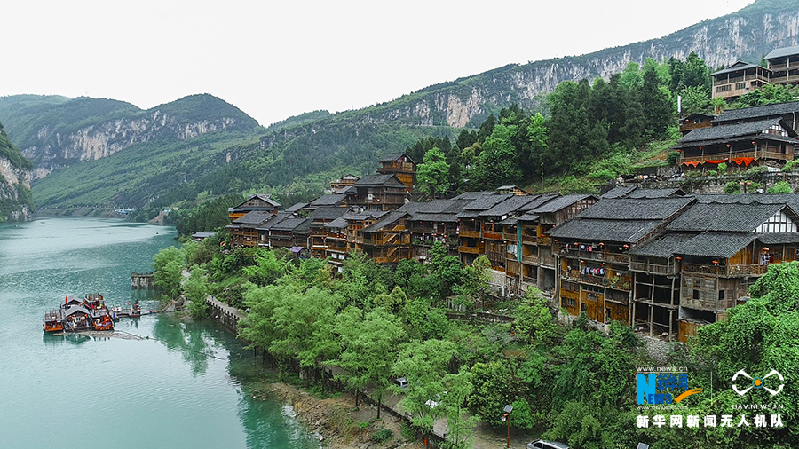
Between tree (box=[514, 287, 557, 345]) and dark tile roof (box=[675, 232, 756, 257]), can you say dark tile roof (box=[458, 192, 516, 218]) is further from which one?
dark tile roof (box=[675, 232, 756, 257])

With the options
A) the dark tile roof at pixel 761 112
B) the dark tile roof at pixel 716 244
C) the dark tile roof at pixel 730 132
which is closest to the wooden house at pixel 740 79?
the dark tile roof at pixel 761 112

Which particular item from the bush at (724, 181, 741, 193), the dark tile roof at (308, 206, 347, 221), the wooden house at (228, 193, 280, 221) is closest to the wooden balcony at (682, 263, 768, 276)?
the bush at (724, 181, 741, 193)

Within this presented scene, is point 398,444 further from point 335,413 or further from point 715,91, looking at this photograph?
point 715,91

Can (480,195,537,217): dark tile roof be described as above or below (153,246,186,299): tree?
above

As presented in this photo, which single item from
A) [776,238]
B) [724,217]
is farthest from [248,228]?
[776,238]

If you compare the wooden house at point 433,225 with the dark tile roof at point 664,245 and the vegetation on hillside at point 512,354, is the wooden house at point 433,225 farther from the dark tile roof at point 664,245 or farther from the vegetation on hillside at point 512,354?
the dark tile roof at point 664,245

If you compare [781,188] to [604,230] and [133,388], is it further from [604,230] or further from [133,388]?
[133,388]
